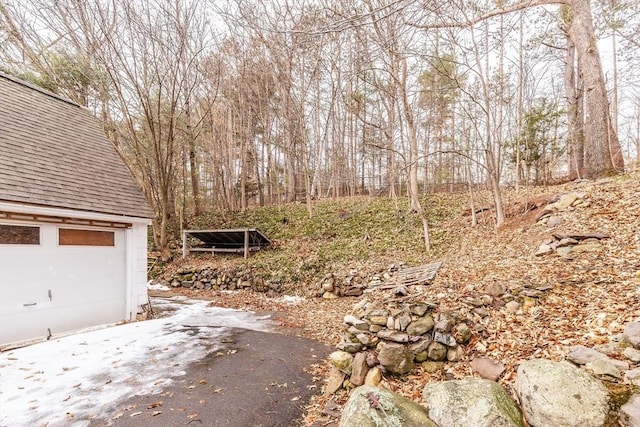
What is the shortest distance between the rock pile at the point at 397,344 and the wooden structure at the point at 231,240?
7435 mm

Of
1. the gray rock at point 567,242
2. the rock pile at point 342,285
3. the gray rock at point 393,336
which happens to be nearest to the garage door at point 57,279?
the rock pile at point 342,285

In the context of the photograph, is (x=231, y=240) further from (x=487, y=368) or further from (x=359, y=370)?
(x=487, y=368)

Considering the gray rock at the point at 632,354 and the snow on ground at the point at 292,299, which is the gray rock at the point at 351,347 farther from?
the snow on ground at the point at 292,299

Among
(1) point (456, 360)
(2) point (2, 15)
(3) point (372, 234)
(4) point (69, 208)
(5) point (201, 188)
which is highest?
(2) point (2, 15)

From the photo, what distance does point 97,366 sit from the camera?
416 cm

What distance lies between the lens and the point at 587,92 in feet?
24.9

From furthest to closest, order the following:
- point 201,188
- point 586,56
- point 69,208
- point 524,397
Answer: point 201,188 < point 586,56 < point 69,208 < point 524,397

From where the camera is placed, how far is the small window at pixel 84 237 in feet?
18.6

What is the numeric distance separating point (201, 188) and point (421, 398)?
697 inches

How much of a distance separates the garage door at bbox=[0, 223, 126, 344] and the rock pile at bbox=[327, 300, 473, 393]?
5293 millimetres

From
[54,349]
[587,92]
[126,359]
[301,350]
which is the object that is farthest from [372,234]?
[54,349]

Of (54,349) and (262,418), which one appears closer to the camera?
(262,418)

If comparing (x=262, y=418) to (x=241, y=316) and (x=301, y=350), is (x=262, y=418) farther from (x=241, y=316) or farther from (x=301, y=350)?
(x=241, y=316)

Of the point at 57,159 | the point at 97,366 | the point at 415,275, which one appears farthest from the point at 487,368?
the point at 57,159
